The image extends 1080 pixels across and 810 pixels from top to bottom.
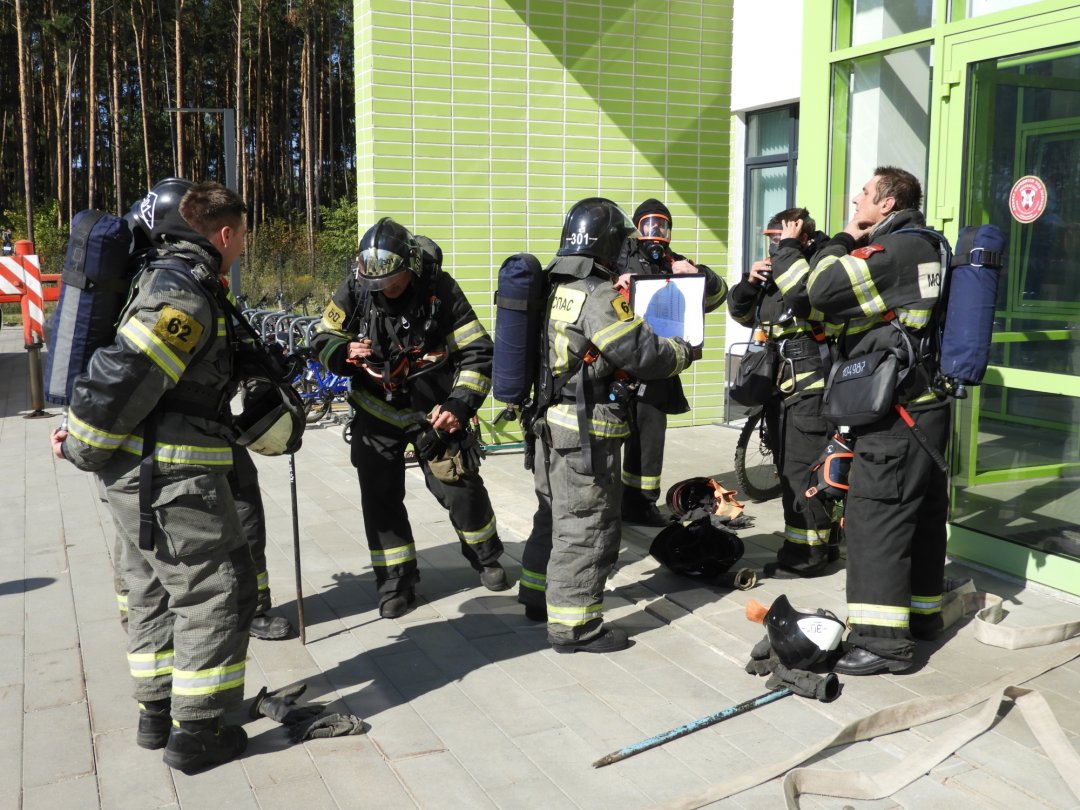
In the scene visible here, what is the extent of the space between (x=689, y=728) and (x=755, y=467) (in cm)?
357

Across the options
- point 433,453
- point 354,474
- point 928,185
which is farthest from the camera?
point 354,474

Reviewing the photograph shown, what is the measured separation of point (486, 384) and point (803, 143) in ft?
9.86

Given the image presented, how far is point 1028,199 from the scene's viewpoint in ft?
16.8

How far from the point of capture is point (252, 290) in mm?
25328

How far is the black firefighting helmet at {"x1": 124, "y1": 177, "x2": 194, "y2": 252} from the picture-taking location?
11.9ft

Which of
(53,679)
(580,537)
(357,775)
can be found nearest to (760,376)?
(580,537)

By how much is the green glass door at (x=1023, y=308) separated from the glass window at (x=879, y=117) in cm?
33

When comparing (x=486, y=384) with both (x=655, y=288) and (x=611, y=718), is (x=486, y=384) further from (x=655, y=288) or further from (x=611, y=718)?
(x=611, y=718)

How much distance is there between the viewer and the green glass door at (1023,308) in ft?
16.4

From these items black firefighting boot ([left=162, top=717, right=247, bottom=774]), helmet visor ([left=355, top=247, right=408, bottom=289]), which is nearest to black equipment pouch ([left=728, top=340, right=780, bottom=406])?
helmet visor ([left=355, top=247, right=408, bottom=289])

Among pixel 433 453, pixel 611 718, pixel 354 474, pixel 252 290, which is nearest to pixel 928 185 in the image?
pixel 433 453

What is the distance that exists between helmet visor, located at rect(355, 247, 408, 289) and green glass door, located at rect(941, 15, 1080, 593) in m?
3.18

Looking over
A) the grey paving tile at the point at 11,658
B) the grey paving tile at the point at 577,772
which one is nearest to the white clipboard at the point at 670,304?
the grey paving tile at the point at 577,772

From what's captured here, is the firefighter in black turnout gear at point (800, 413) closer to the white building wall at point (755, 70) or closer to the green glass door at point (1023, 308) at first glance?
the green glass door at point (1023, 308)
